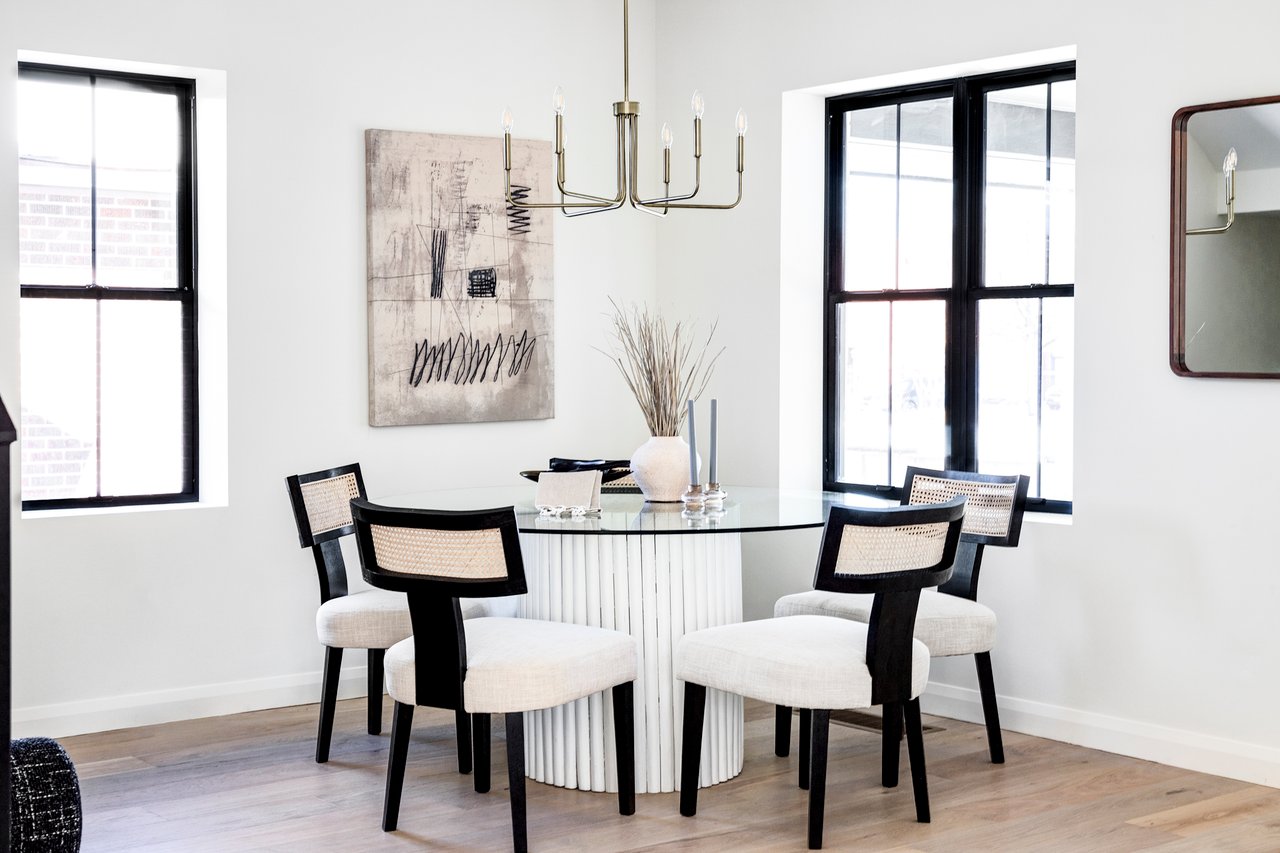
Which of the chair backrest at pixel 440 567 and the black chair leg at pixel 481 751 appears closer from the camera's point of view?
the chair backrest at pixel 440 567

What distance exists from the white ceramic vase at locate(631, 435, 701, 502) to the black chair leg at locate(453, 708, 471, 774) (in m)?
0.85

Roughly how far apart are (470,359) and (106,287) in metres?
1.30

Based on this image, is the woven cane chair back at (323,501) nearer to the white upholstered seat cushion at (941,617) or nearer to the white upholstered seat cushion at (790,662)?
the white upholstered seat cushion at (790,662)

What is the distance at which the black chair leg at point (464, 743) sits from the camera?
3.82m

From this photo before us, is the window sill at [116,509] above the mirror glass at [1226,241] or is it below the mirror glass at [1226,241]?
below

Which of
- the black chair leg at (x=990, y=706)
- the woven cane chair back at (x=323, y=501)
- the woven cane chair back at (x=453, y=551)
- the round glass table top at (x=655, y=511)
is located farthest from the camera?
the woven cane chair back at (x=323, y=501)

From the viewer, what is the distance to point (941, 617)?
3746 millimetres

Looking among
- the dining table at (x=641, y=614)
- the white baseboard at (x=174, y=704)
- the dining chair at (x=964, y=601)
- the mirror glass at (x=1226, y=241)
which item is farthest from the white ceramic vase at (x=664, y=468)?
the white baseboard at (x=174, y=704)

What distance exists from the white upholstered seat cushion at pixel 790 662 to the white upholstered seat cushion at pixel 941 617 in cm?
30

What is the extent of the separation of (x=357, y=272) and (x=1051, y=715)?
2.84 metres

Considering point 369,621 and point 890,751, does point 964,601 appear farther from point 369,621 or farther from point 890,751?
point 369,621

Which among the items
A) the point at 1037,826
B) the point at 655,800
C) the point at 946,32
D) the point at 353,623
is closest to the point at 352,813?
the point at 353,623

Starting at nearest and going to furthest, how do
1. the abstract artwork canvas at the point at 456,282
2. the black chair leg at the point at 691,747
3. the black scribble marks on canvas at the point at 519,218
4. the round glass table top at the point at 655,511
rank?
the round glass table top at the point at 655,511 < the black chair leg at the point at 691,747 < the abstract artwork canvas at the point at 456,282 < the black scribble marks on canvas at the point at 519,218

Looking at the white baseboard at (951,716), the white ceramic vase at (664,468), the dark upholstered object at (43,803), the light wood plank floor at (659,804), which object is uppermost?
the white ceramic vase at (664,468)
